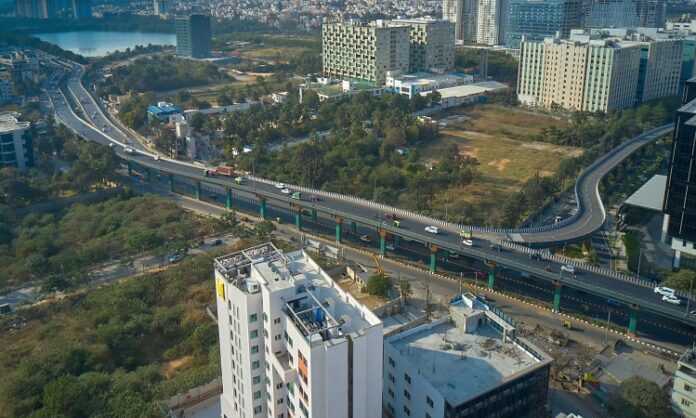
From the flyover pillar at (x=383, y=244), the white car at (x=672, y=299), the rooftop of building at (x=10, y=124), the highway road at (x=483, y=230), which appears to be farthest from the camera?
the rooftop of building at (x=10, y=124)

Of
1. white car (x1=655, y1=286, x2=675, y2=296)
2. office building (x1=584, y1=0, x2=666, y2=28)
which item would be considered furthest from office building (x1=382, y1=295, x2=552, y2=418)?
office building (x1=584, y1=0, x2=666, y2=28)

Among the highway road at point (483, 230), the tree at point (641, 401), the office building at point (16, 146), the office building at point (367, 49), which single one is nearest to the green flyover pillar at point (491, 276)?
the highway road at point (483, 230)

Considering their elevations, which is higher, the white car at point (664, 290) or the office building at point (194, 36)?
the office building at point (194, 36)

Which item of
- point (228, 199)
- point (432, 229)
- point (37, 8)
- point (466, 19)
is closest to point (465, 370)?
point (432, 229)

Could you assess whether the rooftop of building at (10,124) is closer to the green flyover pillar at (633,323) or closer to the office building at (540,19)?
the green flyover pillar at (633,323)

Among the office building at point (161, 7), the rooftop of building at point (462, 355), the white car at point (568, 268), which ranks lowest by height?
the white car at point (568, 268)

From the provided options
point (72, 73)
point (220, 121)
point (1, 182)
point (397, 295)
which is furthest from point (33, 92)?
point (397, 295)

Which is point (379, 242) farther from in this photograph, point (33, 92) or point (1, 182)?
point (33, 92)
